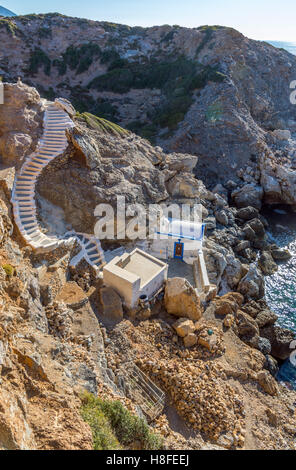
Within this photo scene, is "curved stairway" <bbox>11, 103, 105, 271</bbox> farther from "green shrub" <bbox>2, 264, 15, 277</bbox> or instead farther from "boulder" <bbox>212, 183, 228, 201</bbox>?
"boulder" <bbox>212, 183, 228, 201</bbox>

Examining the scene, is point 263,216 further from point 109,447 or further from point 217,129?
point 109,447

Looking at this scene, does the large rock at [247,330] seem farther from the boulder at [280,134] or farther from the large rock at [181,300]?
the boulder at [280,134]

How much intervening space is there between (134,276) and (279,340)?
11636mm

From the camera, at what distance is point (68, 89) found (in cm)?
6016

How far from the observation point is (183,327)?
1505cm

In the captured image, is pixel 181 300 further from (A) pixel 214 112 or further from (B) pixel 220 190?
(A) pixel 214 112

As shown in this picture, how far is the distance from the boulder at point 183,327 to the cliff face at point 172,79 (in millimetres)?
29555

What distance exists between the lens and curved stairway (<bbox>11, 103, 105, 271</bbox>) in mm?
15695

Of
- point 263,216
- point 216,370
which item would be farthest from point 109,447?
point 263,216

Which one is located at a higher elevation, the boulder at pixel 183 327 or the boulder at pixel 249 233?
the boulder at pixel 249 233

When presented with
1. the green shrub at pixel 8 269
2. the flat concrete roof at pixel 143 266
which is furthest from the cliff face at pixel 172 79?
the green shrub at pixel 8 269

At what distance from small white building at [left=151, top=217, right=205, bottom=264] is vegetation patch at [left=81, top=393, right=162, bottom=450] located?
39.6 ft

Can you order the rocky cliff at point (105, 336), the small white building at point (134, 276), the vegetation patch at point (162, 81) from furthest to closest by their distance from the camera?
the vegetation patch at point (162, 81) < the small white building at point (134, 276) < the rocky cliff at point (105, 336)

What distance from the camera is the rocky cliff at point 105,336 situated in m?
8.09
